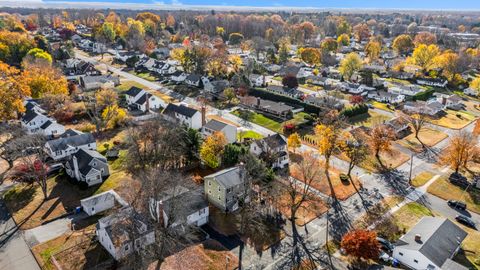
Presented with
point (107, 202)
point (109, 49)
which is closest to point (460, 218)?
point (107, 202)

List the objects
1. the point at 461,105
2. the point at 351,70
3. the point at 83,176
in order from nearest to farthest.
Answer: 1. the point at 83,176
2. the point at 461,105
3. the point at 351,70

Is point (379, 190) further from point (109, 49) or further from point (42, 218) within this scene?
point (109, 49)

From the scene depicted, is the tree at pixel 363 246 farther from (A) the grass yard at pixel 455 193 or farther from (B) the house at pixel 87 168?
(B) the house at pixel 87 168

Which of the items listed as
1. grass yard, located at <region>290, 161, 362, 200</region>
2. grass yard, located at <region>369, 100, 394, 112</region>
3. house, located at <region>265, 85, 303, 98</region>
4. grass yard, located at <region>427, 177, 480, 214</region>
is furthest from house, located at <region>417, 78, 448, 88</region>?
grass yard, located at <region>290, 161, 362, 200</region>

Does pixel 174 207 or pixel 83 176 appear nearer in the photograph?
pixel 174 207

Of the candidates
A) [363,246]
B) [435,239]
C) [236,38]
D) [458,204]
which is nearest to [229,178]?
[363,246]

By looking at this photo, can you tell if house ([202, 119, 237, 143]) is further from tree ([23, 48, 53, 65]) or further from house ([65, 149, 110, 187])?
tree ([23, 48, 53, 65])

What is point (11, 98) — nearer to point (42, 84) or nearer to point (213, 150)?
point (42, 84)
